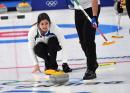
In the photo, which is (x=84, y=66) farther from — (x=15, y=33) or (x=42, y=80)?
(x=15, y=33)

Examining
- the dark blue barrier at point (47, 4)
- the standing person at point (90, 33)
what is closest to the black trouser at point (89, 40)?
the standing person at point (90, 33)

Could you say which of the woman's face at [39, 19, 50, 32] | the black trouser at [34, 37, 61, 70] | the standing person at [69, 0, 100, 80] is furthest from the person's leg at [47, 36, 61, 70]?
the standing person at [69, 0, 100, 80]

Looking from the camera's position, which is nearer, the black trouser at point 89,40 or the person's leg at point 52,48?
the black trouser at point 89,40

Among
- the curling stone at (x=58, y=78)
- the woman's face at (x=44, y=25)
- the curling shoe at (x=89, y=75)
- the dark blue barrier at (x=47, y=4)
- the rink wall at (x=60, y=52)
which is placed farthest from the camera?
the dark blue barrier at (x=47, y=4)

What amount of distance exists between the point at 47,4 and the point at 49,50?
611 cm

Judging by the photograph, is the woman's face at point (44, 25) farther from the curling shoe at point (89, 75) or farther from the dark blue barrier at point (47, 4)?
the dark blue barrier at point (47, 4)

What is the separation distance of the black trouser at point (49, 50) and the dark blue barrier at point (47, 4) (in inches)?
238

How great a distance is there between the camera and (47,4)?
34.1 feet

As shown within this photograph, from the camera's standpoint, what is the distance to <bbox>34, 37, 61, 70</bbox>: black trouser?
4344mm

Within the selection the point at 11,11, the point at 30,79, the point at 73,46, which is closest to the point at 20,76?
the point at 30,79

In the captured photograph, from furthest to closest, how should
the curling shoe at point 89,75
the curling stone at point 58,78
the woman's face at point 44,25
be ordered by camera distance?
the woman's face at point 44,25
the curling shoe at point 89,75
the curling stone at point 58,78

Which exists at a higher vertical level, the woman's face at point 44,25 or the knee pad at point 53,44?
the woman's face at point 44,25

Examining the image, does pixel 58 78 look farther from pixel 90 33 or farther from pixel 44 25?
pixel 44 25

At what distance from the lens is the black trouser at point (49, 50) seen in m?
4.34
